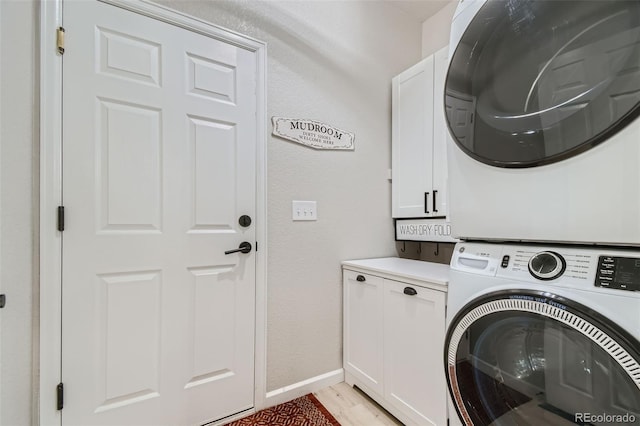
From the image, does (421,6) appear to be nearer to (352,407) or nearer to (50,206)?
(50,206)

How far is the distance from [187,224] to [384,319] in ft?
3.77

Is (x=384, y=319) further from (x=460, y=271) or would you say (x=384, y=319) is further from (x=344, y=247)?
(x=460, y=271)

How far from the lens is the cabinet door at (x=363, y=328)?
1647 millimetres

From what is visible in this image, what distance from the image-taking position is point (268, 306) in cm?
Answer: 171

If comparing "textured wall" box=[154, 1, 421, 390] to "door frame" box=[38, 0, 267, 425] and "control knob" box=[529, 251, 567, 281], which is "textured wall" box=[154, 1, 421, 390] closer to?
"door frame" box=[38, 0, 267, 425]

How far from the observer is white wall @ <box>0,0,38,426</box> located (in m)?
1.16

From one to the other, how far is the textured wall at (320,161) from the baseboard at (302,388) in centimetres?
3

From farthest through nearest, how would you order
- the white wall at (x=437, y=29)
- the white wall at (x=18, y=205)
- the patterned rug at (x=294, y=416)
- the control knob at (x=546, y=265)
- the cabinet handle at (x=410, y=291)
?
the white wall at (x=437, y=29)
the patterned rug at (x=294, y=416)
the cabinet handle at (x=410, y=291)
the white wall at (x=18, y=205)
the control knob at (x=546, y=265)

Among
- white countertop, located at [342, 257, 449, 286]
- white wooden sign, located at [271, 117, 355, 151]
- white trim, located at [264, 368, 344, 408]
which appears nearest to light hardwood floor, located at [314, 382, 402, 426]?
white trim, located at [264, 368, 344, 408]

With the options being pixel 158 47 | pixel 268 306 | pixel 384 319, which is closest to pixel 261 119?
pixel 158 47

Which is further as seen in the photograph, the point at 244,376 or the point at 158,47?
the point at 244,376

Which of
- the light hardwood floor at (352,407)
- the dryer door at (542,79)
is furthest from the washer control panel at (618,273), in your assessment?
the light hardwood floor at (352,407)

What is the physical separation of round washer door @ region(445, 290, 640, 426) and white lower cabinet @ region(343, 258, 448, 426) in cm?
29

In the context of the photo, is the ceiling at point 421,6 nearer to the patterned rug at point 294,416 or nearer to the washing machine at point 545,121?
the washing machine at point 545,121
